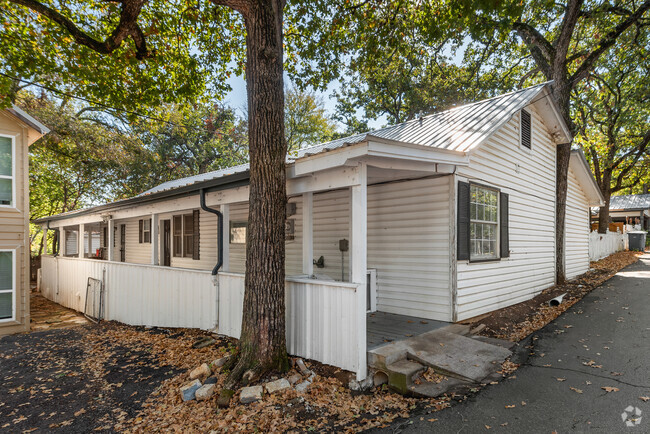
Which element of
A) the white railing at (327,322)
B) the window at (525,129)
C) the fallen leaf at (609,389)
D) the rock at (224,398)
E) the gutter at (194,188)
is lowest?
the rock at (224,398)

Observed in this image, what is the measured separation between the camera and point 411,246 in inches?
241

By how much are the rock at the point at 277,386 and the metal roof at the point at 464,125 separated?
309 cm

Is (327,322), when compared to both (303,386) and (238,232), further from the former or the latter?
(238,232)

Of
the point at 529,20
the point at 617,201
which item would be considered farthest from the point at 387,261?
the point at 617,201

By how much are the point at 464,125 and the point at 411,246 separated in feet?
8.58

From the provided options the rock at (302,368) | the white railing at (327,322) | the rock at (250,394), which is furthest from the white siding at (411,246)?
the rock at (250,394)

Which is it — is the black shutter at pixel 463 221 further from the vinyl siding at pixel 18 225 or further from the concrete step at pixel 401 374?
the vinyl siding at pixel 18 225

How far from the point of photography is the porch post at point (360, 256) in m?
3.97

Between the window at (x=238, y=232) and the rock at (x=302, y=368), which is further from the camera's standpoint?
the window at (x=238, y=232)

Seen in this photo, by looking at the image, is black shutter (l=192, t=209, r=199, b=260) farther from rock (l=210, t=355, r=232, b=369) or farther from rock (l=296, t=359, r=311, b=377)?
rock (l=296, t=359, r=311, b=377)

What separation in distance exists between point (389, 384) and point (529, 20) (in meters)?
12.4

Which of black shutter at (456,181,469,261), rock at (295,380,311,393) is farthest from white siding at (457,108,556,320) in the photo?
rock at (295,380,311,393)

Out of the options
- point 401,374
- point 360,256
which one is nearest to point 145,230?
point 360,256

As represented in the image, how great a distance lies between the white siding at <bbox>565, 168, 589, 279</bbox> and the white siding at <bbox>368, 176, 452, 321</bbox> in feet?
24.3
